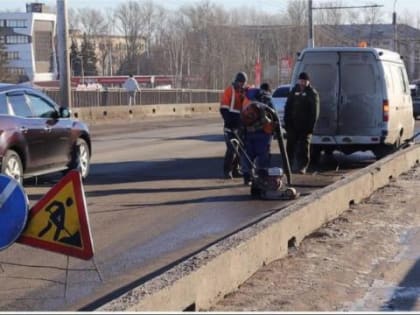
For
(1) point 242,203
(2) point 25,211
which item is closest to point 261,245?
(2) point 25,211

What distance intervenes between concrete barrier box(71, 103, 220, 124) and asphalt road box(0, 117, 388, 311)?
14.9 meters

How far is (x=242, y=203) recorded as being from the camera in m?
12.5

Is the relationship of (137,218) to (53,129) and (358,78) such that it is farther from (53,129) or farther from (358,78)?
(358,78)

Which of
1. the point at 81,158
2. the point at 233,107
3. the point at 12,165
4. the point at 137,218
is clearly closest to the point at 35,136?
the point at 12,165

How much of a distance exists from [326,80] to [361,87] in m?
0.68

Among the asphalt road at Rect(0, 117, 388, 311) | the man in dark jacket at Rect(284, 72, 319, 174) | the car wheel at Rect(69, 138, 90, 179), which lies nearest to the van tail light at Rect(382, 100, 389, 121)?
the asphalt road at Rect(0, 117, 388, 311)

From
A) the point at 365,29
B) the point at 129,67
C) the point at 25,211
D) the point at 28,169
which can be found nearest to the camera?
the point at 25,211

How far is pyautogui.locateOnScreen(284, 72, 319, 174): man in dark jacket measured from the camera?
1548cm

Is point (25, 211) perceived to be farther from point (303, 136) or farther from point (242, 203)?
point (303, 136)

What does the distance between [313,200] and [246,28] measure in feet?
287

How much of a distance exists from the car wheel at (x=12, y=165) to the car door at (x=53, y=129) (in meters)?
0.91

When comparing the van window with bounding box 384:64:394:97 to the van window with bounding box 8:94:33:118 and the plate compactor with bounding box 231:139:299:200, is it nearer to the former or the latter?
the plate compactor with bounding box 231:139:299:200

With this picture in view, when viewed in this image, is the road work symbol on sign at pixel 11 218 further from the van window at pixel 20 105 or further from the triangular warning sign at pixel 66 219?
the van window at pixel 20 105

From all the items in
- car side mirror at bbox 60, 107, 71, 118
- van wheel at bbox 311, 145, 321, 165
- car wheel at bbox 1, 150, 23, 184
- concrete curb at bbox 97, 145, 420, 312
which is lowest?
van wheel at bbox 311, 145, 321, 165
